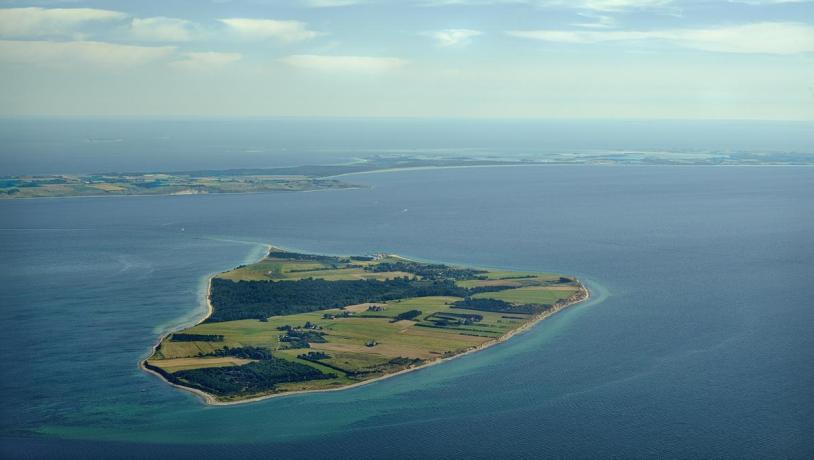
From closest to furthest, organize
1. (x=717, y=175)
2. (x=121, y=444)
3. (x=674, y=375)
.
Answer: (x=121, y=444), (x=674, y=375), (x=717, y=175)

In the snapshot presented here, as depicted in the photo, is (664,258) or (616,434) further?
(664,258)

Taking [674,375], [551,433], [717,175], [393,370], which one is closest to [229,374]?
[393,370]

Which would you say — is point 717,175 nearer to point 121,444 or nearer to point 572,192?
point 572,192

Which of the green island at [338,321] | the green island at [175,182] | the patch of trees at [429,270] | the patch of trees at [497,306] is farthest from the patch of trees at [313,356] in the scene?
the green island at [175,182]

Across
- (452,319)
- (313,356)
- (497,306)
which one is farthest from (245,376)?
(497,306)

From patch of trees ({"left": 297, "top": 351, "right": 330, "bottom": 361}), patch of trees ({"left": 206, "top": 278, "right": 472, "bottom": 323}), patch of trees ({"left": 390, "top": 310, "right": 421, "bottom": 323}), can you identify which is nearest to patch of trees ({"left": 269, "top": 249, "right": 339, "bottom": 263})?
patch of trees ({"left": 206, "top": 278, "right": 472, "bottom": 323})

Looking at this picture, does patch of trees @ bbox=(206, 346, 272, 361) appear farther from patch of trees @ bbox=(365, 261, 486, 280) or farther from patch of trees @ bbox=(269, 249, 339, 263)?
patch of trees @ bbox=(269, 249, 339, 263)
